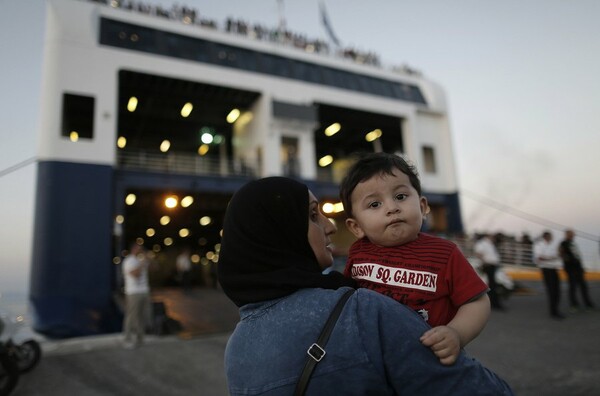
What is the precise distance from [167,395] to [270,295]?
4373 mm

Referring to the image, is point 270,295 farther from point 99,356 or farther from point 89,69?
point 89,69

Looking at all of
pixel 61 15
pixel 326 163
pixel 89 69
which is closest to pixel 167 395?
pixel 89 69

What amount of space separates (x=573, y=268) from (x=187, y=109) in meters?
17.5

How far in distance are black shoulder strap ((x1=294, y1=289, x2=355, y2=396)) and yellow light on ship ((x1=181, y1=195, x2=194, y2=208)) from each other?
16.5 m

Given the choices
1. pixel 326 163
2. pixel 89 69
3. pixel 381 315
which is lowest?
pixel 381 315

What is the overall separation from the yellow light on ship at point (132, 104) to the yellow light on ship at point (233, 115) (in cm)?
479

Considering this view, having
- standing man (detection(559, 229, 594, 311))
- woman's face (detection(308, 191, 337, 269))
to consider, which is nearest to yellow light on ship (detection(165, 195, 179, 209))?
standing man (detection(559, 229, 594, 311))

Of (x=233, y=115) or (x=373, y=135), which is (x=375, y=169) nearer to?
(x=233, y=115)

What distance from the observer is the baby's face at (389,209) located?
162 cm

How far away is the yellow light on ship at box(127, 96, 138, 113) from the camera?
18.0 meters

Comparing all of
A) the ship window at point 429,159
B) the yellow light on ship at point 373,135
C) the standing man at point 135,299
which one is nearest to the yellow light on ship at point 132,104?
the standing man at point 135,299

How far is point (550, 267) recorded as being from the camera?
743cm

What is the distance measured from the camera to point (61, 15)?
570 inches

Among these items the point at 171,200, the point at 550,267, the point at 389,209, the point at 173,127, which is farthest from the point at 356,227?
the point at 173,127
